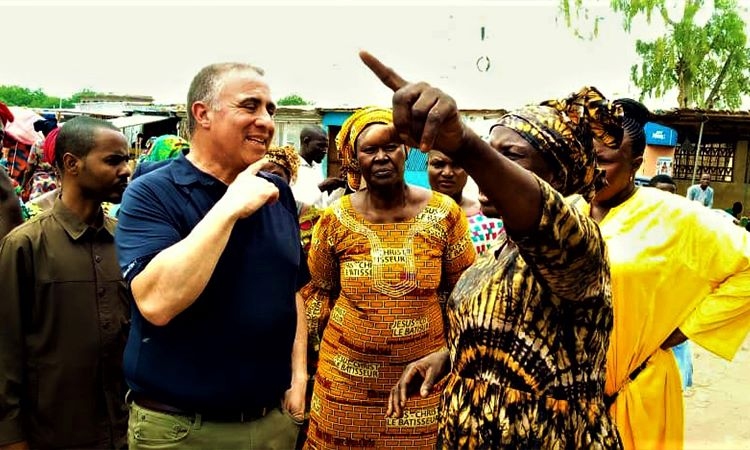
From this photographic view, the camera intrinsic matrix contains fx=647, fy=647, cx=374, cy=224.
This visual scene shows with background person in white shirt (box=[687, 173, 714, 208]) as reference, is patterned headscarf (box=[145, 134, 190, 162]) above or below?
above

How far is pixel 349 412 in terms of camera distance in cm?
310

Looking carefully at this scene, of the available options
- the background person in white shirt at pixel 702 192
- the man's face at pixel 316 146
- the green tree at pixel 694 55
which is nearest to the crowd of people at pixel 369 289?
the man's face at pixel 316 146

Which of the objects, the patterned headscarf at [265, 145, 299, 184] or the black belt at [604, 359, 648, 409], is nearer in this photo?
the black belt at [604, 359, 648, 409]

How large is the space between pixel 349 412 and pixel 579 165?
1815 millimetres

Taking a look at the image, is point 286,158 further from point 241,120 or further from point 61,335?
point 241,120

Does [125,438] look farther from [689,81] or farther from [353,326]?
[689,81]

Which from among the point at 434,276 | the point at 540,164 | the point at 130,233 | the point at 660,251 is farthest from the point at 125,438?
the point at 660,251

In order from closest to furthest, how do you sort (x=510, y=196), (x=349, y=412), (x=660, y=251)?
(x=510, y=196) → (x=660, y=251) → (x=349, y=412)

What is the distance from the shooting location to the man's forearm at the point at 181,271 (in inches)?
69.3

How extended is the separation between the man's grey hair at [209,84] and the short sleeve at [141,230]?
1.05 feet

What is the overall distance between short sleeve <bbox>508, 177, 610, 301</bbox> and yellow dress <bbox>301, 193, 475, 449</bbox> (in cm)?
151

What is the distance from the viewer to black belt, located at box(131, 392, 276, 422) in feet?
6.57

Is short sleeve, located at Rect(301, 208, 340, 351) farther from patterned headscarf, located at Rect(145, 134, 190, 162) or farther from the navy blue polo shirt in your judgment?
patterned headscarf, located at Rect(145, 134, 190, 162)

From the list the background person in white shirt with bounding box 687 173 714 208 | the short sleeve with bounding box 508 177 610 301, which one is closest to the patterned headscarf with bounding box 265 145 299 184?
the short sleeve with bounding box 508 177 610 301
